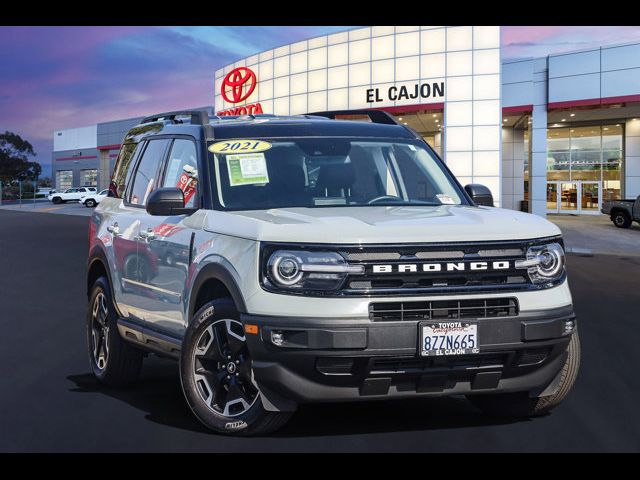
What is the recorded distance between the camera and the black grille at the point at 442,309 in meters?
5.06

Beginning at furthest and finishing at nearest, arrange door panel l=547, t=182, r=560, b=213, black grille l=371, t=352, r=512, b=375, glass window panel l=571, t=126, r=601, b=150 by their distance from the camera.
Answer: door panel l=547, t=182, r=560, b=213, glass window panel l=571, t=126, r=601, b=150, black grille l=371, t=352, r=512, b=375

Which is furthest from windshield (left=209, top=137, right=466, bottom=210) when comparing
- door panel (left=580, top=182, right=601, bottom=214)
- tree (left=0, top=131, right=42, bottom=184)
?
tree (left=0, top=131, right=42, bottom=184)

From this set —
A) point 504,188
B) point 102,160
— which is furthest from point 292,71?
point 102,160

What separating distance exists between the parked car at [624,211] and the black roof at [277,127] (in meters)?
34.2

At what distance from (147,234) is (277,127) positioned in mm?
1168

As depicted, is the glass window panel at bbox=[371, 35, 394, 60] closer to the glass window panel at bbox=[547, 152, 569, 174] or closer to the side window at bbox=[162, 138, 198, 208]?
the glass window panel at bbox=[547, 152, 569, 174]

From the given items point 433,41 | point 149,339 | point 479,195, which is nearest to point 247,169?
point 149,339

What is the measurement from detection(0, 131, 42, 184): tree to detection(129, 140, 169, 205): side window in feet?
457

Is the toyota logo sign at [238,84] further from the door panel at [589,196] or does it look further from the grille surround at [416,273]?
the grille surround at [416,273]

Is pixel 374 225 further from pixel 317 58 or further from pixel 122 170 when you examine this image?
pixel 317 58

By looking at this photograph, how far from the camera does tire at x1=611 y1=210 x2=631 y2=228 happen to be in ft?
132

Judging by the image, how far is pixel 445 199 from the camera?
262 inches
